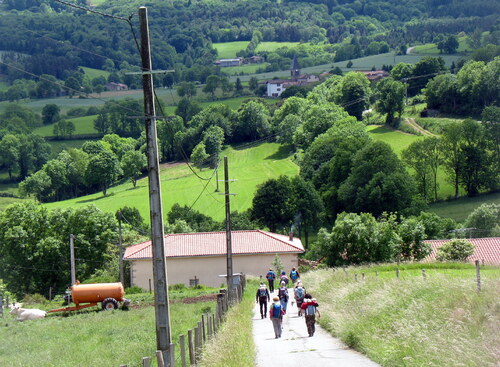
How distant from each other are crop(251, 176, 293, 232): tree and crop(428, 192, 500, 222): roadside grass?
53.9 feet

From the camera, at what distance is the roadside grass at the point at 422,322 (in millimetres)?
14867

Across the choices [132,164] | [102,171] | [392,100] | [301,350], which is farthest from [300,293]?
[132,164]

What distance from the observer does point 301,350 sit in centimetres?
2103

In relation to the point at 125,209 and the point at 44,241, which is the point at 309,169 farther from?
the point at 44,241

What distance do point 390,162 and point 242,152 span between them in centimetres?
5087

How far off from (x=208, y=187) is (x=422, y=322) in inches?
3716

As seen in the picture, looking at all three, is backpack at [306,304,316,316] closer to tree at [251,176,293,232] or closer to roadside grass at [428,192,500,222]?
roadside grass at [428,192,500,222]

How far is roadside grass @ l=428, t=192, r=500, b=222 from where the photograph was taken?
286ft

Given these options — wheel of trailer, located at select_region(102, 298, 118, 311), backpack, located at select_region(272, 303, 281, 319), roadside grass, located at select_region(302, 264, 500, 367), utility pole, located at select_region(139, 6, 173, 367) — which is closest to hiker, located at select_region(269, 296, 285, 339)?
backpack, located at select_region(272, 303, 281, 319)

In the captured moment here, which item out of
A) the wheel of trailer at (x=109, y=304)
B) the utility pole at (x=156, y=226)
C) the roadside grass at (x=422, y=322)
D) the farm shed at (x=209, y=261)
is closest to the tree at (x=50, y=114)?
the farm shed at (x=209, y=261)

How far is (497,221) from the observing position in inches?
3078

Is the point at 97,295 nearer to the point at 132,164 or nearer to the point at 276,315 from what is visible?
the point at 276,315

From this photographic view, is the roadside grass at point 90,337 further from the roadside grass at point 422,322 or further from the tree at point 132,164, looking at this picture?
the tree at point 132,164

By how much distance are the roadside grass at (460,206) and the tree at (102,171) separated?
6041 cm
